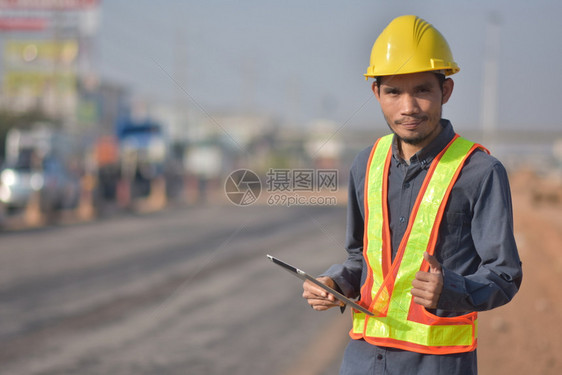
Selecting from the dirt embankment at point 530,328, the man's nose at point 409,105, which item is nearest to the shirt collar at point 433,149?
the man's nose at point 409,105

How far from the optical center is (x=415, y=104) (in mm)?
2314

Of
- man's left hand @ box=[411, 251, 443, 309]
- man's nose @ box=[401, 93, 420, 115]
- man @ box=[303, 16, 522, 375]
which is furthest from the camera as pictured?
man's nose @ box=[401, 93, 420, 115]

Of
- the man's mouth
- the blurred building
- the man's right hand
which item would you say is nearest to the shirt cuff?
the man's right hand

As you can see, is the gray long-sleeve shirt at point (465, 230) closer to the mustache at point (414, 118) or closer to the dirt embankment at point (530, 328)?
the mustache at point (414, 118)

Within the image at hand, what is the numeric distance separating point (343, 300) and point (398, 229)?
300 mm

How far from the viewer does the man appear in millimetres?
2193

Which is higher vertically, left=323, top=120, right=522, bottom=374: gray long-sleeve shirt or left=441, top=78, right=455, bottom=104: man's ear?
left=441, top=78, right=455, bottom=104: man's ear

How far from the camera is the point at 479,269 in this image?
7.15 ft

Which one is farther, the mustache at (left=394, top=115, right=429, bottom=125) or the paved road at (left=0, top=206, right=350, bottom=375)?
the paved road at (left=0, top=206, right=350, bottom=375)

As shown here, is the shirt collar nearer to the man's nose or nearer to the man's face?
the man's face

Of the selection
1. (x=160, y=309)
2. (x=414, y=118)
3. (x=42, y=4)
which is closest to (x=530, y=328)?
(x=160, y=309)

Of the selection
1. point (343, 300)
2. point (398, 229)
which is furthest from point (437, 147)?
point (343, 300)

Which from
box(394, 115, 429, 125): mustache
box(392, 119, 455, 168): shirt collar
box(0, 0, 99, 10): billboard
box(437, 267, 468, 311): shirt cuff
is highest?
box(0, 0, 99, 10): billboard

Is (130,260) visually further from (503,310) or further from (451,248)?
(451,248)
